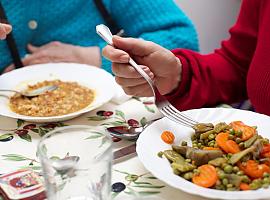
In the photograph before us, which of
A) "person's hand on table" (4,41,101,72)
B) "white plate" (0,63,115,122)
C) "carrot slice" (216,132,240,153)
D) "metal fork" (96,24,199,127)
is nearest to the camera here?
"carrot slice" (216,132,240,153)

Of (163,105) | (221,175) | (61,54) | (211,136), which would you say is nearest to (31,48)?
(61,54)

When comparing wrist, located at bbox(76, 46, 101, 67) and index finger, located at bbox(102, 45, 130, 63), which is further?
wrist, located at bbox(76, 46, 101, 67)

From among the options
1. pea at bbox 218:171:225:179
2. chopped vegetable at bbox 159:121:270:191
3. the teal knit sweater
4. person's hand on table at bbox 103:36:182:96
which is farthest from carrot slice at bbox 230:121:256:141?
the teal knit sweater

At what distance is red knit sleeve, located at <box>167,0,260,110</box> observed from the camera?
1090mm

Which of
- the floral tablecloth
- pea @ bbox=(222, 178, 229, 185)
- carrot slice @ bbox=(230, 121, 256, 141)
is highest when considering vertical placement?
carrot slice @ bbox=(230, 121, 256, 141)

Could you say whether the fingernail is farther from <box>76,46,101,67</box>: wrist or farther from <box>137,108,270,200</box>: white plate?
<box>76,46,101,67</box>: wrist

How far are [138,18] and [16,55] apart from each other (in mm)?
402

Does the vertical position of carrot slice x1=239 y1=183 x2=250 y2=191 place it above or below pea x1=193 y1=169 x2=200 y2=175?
below

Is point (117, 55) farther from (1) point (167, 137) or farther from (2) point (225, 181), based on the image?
(2) point (225, 181)

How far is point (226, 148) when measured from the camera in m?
0.73

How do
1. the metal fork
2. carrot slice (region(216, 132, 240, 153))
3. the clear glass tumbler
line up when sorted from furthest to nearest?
the metal fork < carrot slice (region(216, 132, 240, 153)) < the clear glass tumbler

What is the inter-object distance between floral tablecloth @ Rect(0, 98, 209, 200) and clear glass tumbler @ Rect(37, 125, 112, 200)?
63 millimetres

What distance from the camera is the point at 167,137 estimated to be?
796mm

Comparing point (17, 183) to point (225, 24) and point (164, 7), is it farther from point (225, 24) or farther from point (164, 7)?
point (225, 24)
